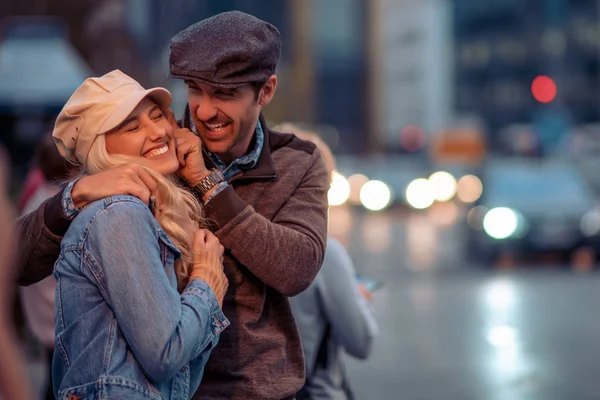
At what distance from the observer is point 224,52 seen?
3.00 meters

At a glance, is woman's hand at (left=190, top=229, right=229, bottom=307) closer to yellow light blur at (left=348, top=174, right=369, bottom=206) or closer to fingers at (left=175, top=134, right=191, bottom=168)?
fingers at (left=175, top=134, right=191, bottom=168)

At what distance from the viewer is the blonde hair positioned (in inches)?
111

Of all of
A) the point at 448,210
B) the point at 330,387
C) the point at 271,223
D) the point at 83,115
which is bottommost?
the point at 448,210

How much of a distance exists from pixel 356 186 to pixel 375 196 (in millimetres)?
1907

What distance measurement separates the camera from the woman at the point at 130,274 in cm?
260

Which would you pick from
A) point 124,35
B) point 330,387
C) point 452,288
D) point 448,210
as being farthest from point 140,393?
point 448,210

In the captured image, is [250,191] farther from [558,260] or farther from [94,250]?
[558,260]

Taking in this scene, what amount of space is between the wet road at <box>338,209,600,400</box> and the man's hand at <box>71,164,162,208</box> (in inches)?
235

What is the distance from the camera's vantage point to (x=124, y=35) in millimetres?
30656

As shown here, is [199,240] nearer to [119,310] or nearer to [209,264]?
→ [209,264]

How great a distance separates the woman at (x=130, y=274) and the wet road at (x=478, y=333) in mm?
5835

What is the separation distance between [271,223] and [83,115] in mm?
567

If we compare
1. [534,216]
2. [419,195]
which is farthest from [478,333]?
[419,195]

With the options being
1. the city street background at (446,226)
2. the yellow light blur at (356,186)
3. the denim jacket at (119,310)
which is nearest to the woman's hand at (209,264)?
the denim jacket at (119,310)
